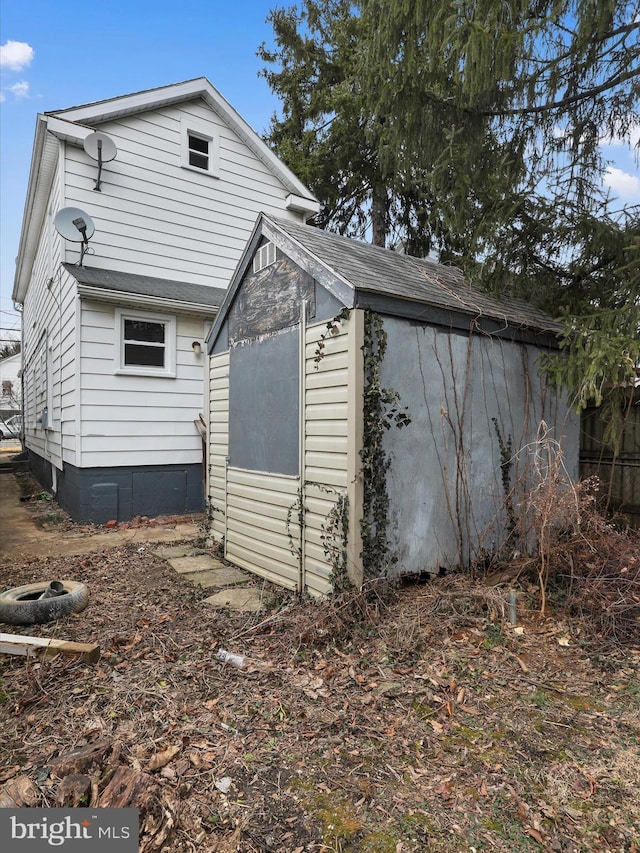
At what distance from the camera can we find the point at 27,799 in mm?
1931

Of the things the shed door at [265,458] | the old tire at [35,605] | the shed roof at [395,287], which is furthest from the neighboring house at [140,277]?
the old tire at [35,605]

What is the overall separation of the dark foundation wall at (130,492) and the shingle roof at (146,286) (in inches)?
112

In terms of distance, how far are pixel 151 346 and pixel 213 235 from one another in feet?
9.43

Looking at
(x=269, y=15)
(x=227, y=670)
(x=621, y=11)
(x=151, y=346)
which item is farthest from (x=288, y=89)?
(x=227, y=670)

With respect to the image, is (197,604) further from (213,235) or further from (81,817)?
(213,235)

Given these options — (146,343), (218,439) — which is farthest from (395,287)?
(146,343)

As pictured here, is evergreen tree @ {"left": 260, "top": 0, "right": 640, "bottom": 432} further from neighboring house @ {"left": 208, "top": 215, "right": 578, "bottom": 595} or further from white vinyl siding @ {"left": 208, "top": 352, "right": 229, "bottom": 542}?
white vinyl siding @ {"left": 208, "top": 352, "right": 229, "bottom": 542}

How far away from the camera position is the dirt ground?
Answer: 1964 millimetres

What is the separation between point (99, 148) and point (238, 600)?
301 inches

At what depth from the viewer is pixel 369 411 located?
12.6ft

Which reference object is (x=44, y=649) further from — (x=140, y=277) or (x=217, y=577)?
(x=140, y=277)

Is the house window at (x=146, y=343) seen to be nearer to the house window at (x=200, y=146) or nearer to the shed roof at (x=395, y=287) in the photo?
the shed roof at (x=395, y=287)

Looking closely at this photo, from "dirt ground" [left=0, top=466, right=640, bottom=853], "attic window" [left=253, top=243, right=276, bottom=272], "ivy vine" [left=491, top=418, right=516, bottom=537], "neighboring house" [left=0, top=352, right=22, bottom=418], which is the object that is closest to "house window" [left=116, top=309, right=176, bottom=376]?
"attic window" [left=253, top=243, right=276, bottom=272]

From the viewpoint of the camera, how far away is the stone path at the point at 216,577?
4461 mm
